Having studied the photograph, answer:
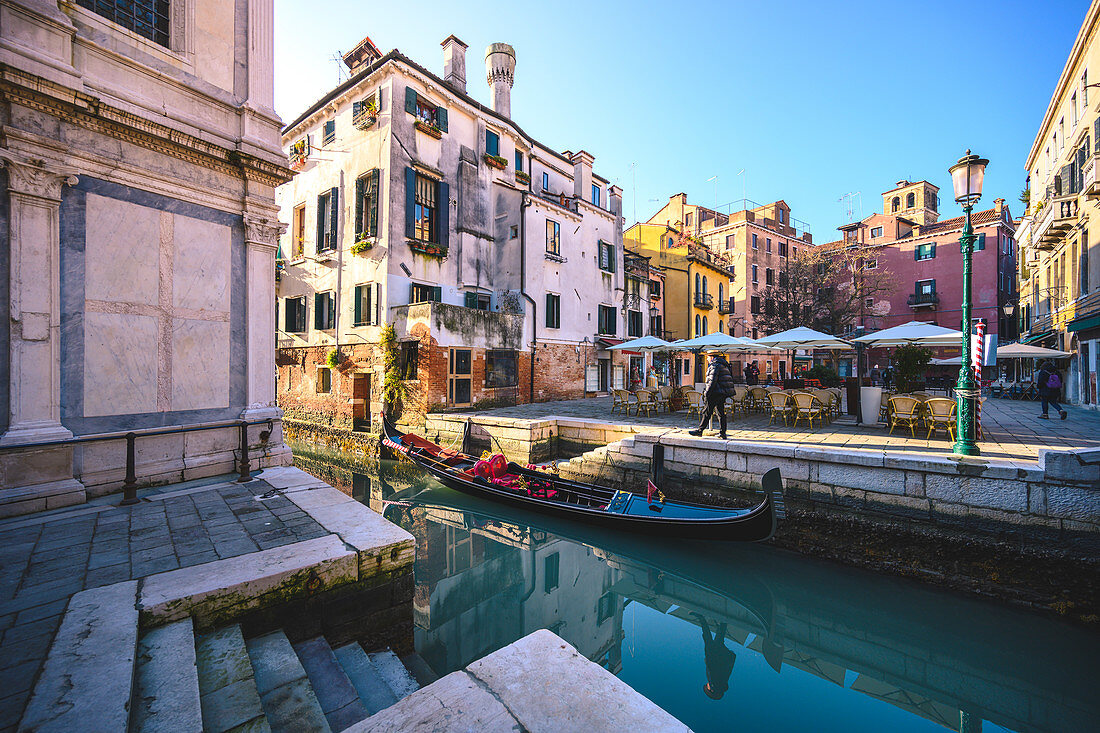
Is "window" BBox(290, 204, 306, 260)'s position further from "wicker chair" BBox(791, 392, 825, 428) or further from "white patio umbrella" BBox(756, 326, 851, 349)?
"wicker chair" BBox(791, 392, 825, 428)

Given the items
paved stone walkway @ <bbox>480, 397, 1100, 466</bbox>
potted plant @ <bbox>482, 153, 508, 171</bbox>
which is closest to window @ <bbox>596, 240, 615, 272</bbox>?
potted plant @ <bbox>482, 153, 508, 171</bbox>

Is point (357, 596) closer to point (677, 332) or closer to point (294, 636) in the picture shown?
point (294, 636)

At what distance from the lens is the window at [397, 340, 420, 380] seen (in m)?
13.6

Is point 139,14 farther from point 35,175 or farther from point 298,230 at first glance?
point 298,230

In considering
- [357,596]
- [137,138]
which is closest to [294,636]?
[357,596]

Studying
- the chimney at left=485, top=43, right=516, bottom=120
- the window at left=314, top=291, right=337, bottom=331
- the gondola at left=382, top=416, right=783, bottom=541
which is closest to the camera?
the gondola at left=382, top=416, right=783, bottom=541

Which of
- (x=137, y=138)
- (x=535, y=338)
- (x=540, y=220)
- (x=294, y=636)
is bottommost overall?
(x=294, y=636)

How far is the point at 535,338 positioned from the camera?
680 inches

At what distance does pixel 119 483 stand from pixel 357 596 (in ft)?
13.6

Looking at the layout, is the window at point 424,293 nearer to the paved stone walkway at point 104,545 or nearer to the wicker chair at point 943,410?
the paved stone walkway at point 104,545

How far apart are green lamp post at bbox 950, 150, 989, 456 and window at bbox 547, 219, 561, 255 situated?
13.3m

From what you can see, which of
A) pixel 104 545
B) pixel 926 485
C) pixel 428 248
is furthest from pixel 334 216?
pixel 926 485

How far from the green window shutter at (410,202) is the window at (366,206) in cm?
93

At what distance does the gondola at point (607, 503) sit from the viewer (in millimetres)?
5996
